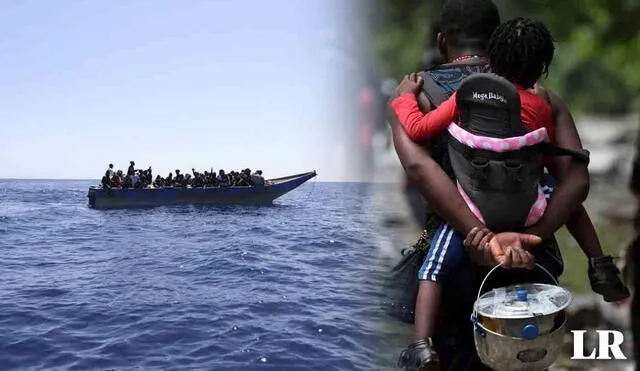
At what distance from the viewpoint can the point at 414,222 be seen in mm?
1270

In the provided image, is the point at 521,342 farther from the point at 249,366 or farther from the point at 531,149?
the point at 249,366

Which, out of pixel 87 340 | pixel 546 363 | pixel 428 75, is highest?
pixel 428 75

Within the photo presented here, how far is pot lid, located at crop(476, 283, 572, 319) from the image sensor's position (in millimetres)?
1021

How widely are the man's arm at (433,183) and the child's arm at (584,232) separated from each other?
21 cm

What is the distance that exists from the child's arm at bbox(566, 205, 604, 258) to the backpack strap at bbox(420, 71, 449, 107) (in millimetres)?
312

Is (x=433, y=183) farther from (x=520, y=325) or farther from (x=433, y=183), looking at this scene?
(x=520, y=325)

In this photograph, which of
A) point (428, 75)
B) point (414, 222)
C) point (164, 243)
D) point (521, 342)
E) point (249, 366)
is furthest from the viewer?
point (164, 243)

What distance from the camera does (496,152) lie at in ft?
3.34

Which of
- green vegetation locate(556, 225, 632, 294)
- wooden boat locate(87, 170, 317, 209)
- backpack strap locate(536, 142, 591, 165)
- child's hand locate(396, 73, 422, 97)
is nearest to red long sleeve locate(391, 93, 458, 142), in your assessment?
child's hand locate(396, 73, 422, 97)

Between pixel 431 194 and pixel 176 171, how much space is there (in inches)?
895

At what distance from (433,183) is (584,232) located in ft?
1.00

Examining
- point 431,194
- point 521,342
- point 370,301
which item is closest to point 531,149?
point 431,194
